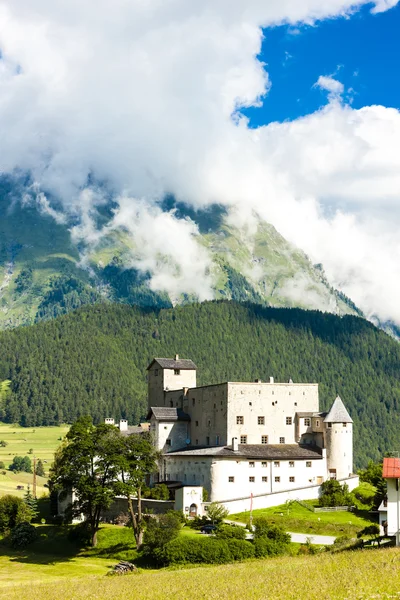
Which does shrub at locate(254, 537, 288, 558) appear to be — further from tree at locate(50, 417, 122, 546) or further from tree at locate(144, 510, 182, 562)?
tree at locate(50, 417, 122, 546)

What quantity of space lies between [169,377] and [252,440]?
24.4 meters

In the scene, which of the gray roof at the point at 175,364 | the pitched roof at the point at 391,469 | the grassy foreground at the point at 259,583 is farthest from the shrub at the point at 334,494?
the pitched roof at the point at 391,469

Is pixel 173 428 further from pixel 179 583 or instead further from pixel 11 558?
pixel 179 583

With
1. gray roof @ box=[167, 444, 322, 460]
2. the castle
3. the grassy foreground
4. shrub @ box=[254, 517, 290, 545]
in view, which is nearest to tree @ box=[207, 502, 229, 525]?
the castle

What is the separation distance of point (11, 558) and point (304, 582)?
55.1 meters

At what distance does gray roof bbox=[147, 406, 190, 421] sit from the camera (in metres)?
133

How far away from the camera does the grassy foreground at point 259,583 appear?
4700cm

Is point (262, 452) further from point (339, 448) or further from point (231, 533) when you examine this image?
point (231, 533)

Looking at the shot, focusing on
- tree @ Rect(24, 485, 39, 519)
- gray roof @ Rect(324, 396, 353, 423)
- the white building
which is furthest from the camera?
gray roof @ Rect(324, 396, 353, 423)

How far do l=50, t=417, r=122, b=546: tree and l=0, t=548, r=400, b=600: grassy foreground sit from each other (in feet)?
69.8

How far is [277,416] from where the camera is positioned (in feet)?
420

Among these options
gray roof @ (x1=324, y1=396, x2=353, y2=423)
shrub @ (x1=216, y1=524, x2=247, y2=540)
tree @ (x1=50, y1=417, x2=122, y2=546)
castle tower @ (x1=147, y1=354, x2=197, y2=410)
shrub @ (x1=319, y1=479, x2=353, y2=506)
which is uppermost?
castle tower @ (x1=147, y1=354, x2=197, y2=410)

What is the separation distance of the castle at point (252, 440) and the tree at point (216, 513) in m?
4.28

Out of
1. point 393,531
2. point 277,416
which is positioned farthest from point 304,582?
point 277,416
